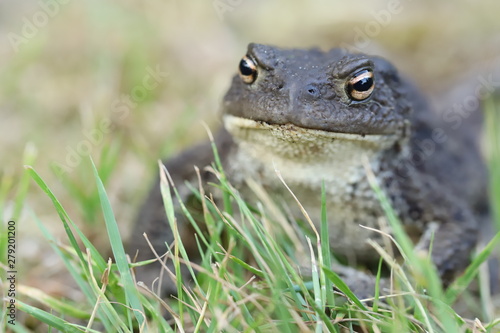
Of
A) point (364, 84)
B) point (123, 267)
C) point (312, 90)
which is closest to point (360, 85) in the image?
point (364, 84)

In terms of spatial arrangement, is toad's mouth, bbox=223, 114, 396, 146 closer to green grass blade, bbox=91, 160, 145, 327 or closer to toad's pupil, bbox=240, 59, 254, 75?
toad's pupil, bbox=240, 59, 254, 75

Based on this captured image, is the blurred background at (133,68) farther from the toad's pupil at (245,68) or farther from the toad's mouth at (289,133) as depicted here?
the toad's pupil at (245,68)

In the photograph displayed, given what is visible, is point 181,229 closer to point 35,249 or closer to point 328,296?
point 35,249

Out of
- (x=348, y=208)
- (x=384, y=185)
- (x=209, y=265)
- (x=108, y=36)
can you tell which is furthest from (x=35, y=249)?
(x=108, y=36)

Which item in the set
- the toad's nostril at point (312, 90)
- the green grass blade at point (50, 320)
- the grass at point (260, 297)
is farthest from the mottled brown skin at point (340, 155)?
the green grass blade at point (50, 320)

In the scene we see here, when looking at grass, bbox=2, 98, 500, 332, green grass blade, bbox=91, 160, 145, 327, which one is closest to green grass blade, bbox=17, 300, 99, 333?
grass, bbox=2, 98, 500, 332

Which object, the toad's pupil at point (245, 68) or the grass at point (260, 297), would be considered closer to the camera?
the grass at point (260, 297)
